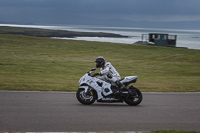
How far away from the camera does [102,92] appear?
32.1 ft

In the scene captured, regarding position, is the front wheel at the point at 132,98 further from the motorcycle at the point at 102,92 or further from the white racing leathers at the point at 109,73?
the white racing leathers at the point at 109,73

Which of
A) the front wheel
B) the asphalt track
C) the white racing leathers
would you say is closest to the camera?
the asphalt track

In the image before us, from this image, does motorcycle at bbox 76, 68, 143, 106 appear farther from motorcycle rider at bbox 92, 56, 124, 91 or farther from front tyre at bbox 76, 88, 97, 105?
motorcycle rider at bbox 92, 56, 124, 91

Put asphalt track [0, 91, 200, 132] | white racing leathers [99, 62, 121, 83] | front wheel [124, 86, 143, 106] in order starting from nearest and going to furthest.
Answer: asphalt track [0, 91, 200, 132] < white racing leathers [99, 62, 121, 83] < front wheel [124, 86, 143, 106]

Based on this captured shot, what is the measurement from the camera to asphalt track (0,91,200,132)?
7.13m

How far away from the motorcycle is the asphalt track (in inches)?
8.3

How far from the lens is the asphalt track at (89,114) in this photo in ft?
23.4

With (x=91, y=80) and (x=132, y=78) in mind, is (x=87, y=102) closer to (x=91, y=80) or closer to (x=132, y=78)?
(x=91, y=80)

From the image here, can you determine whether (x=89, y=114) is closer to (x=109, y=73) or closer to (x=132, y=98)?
(x=109, y=73)

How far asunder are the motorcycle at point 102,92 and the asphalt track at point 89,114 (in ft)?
0.69

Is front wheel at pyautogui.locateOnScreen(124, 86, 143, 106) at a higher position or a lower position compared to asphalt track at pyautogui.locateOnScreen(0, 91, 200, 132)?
higher

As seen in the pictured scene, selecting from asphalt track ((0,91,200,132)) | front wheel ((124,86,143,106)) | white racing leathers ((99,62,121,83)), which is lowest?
asphalt track ((0,91,200,132))

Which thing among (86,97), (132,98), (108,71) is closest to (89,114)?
(86,97)

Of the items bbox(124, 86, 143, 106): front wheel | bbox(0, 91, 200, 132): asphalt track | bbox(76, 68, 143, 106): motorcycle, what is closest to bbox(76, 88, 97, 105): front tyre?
bbox(76, 68, 143, 106): motorcycle
